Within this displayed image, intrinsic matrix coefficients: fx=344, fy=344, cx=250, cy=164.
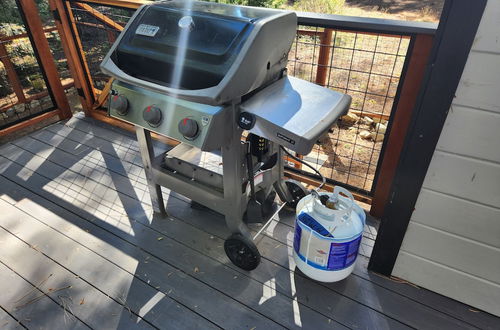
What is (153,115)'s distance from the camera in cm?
135

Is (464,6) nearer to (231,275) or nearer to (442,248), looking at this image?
(442,248)

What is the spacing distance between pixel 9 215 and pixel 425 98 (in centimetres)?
230

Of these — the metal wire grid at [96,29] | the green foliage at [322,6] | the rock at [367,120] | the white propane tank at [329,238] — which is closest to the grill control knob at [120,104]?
the white propane tank at [329,238]

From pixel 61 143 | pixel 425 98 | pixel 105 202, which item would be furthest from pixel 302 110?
pixel 61 143

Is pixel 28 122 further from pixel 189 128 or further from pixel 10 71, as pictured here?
pixel 189 128

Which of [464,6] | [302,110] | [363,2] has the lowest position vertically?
[363,2]

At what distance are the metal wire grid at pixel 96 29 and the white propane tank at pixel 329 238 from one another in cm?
203

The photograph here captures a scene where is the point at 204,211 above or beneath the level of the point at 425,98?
beneath

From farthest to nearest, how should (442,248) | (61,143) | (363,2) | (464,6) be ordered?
(363,2), (61,143), (442,248), (464,6)

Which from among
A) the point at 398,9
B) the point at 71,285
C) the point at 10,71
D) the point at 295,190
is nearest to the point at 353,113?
the point at 295,190

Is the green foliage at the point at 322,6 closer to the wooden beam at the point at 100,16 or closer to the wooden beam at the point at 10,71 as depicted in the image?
the wooden beam at the point at 100,16

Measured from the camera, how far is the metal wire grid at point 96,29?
265 cm

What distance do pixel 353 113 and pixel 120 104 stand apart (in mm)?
2430

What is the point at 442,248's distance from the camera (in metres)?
1.46
